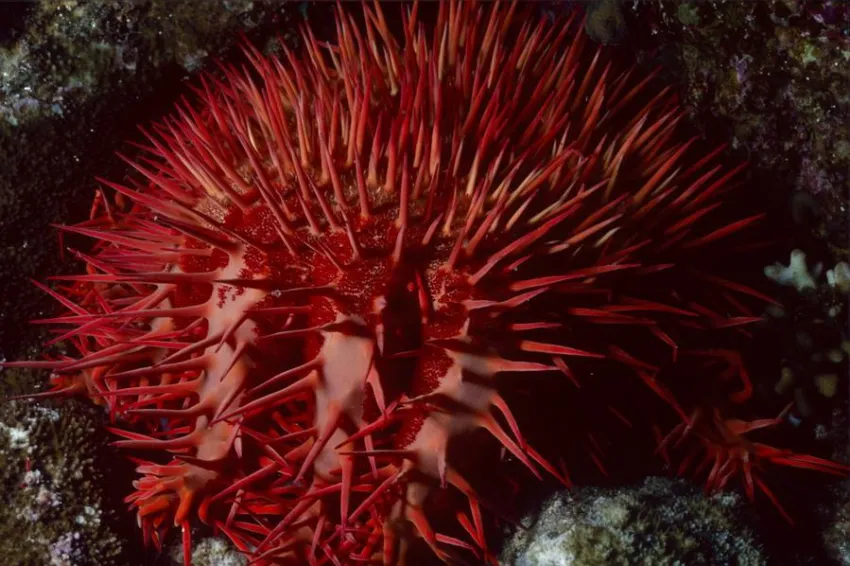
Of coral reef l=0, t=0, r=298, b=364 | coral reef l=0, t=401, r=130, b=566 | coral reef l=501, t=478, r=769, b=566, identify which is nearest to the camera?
coral reef l=501, t=478, r=769, b=566

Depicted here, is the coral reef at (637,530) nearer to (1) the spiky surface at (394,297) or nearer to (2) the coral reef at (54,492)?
(1) the spiky surface at (394,297)

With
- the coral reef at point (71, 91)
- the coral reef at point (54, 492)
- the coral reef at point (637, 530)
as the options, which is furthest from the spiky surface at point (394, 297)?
the coral reef at point (71, 91)

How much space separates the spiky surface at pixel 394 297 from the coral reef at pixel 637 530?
156 mm

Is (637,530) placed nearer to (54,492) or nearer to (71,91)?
(54,492)

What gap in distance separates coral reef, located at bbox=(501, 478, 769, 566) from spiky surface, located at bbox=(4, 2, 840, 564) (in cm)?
16

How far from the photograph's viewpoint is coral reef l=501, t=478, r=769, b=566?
7.84ft

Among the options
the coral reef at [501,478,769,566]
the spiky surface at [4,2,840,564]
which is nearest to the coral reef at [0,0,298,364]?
the spiky surface at [4,2,840,564]

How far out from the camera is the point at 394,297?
90.5 inches

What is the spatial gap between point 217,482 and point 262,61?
1594 millimetres

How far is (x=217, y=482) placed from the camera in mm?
2490

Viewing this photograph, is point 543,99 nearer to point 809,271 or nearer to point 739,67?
point 739,67

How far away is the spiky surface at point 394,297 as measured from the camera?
2.24 metres

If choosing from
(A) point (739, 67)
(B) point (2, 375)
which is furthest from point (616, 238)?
(B) point (2, 375)

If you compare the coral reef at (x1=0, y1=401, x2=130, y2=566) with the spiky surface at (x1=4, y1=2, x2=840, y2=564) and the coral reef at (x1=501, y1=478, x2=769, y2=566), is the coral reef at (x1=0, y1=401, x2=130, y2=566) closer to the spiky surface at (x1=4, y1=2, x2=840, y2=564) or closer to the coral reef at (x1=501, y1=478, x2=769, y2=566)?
the spiky surface at (x1=4, y1=2, x2=840, y2=564)
